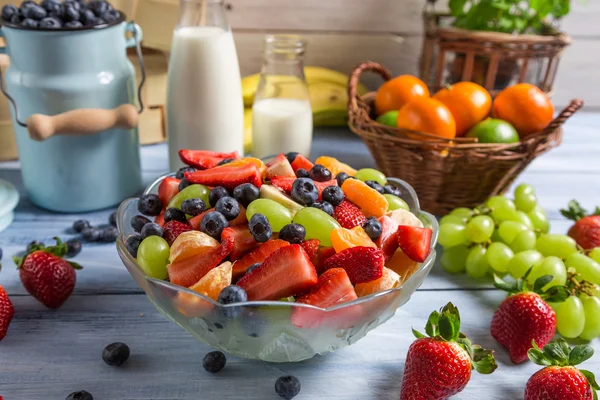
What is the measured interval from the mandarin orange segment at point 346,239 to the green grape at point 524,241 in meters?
0.32

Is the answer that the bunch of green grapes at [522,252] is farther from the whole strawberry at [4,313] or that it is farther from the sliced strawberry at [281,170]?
the whole strawberry at [4,313]

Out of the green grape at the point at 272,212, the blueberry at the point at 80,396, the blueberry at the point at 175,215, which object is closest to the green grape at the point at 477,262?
the green grape at the point at 272,212

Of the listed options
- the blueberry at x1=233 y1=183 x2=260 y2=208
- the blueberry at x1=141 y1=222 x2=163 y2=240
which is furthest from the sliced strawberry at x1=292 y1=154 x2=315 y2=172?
the blueberry at x1=141 y1=222 x2=163 y2=240

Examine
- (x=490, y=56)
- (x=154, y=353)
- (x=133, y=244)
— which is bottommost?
(x=154, y=353)

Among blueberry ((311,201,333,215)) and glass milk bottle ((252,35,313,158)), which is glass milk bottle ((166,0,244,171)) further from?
blueberry ((311,201,333,215))

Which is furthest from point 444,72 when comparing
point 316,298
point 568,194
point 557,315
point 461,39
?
point 316,298

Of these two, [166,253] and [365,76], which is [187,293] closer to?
[166,253]

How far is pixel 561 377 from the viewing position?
62cm

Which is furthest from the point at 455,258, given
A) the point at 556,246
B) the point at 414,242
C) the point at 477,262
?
the point at 414,242

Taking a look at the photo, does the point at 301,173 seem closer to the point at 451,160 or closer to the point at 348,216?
the point at 348,216

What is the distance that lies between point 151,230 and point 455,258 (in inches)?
18.6

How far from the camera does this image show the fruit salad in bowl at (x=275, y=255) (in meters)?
0.61

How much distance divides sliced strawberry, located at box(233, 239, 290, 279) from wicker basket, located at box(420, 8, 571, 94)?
0.79 meters

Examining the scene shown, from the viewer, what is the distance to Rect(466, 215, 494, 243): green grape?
891mm
